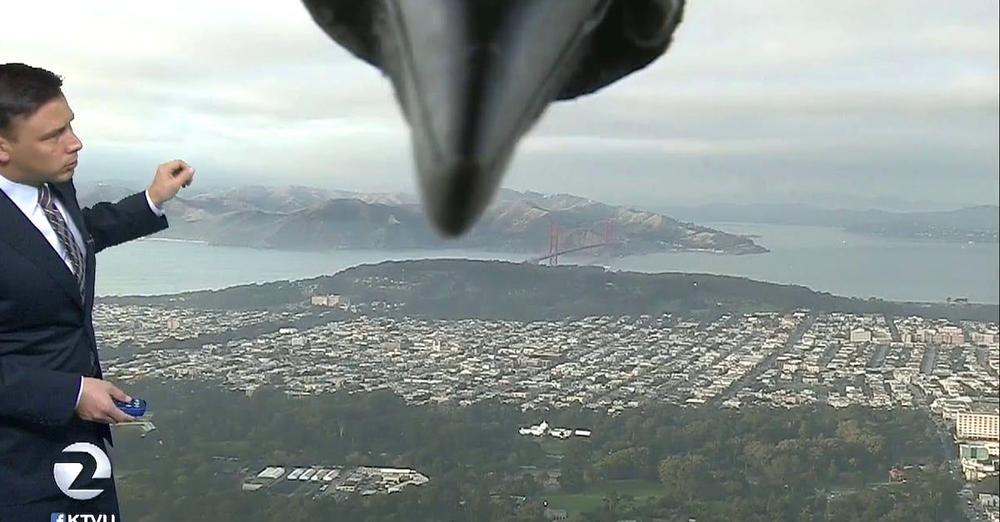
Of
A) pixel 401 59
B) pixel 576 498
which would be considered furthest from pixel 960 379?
pixel 401 59

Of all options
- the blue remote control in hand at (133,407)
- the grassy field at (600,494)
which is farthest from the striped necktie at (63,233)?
the grassy field at (600,494)

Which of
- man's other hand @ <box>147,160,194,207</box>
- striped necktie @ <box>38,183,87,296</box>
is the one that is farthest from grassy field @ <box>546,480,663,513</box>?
striped necktie @ <box>38,183,87,296</box>

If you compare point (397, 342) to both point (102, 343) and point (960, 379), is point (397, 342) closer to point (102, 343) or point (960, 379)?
point (102, 343)

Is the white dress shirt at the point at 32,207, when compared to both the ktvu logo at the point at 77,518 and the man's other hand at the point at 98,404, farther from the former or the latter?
the ktvu logo at the point at 77,518

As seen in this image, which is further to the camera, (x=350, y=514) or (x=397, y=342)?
(x=397, y=342)

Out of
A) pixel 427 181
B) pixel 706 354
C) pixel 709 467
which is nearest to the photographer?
pixel 427 181

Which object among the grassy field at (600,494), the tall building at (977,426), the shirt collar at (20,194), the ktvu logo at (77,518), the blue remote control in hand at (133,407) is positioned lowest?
the grassy field at (600,494)
